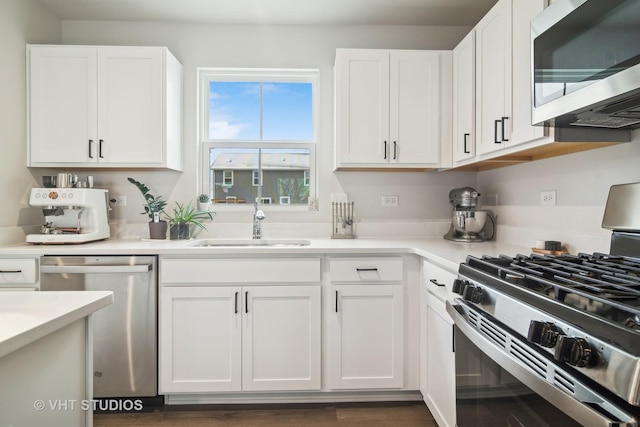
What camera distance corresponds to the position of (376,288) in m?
2.20

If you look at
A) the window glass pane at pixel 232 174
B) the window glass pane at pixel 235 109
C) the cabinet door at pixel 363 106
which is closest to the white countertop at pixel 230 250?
the cabinet door at pixel 363 106

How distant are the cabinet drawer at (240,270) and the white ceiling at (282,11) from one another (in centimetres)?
171

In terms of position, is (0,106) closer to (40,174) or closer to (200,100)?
(40,174)

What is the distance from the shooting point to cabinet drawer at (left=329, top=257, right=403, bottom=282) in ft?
7.21

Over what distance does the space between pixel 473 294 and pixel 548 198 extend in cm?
111

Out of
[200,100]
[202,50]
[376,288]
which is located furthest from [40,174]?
[376,288]

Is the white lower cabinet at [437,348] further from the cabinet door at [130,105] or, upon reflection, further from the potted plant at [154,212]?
the cabinet door at [130,105]

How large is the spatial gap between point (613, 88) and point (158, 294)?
2206mm

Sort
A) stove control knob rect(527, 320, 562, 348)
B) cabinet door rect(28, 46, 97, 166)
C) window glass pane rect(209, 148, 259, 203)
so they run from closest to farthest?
1. stove control knob rect(527, 320, 562, 348)
2. cabinet door rect(28, 46, 97, 166)
3. window glass pane rect(209, 148, 259, 203)

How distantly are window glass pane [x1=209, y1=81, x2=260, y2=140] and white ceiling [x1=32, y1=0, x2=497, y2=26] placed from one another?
458 millimetres

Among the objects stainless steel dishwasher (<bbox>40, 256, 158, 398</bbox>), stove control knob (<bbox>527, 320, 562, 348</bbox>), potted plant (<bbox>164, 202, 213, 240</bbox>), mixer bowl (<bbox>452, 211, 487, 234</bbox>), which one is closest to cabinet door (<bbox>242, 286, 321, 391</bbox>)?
stainless steel dishwasher (<bbox>40, 256, 158, 398</bbox>)

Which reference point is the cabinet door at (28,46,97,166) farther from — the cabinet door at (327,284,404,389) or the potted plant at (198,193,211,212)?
the cabinet door at (327,284,404,389)

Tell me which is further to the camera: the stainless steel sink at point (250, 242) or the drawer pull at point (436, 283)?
the stainless steel sink at point (250, 242)

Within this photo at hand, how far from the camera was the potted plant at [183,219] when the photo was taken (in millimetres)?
2625
